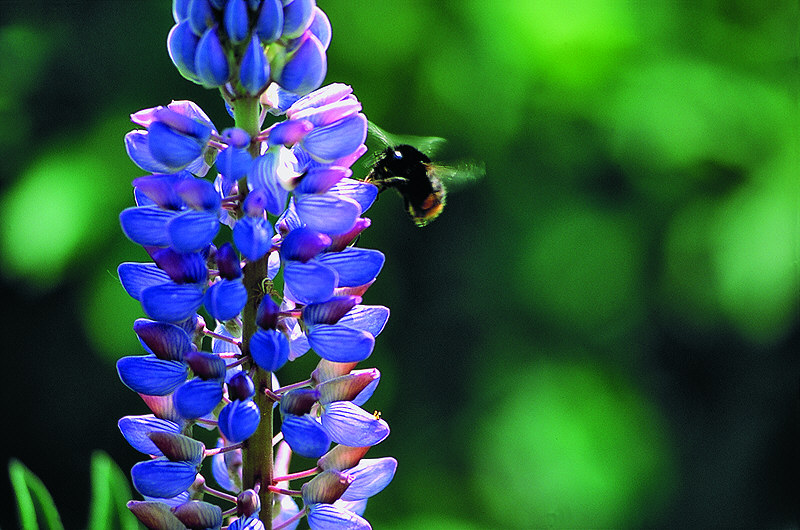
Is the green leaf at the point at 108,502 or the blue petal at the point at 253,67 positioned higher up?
the blue petal at the point at 253,67

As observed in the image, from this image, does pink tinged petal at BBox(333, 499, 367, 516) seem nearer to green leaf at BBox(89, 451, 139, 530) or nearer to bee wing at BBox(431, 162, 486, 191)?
green leaf at BBox(89, 451, 139, 530)

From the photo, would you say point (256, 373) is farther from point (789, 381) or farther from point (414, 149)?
point (789, 381)

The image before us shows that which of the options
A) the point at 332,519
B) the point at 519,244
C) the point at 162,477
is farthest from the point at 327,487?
the point at 519,244

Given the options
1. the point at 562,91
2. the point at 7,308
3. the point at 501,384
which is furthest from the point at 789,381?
the point at 7,308

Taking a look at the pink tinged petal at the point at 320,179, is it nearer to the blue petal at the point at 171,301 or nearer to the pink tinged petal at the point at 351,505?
the blue petal at the point at 171,301

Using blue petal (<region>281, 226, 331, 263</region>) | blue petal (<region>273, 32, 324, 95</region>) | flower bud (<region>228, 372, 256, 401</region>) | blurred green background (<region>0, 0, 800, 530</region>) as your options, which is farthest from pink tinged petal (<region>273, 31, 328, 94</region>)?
blurred green background (<region>0, 0, 800, 530</region>)

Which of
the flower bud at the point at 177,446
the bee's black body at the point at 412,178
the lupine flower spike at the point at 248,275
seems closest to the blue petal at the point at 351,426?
the lupine flower spike at the point at 248,275
